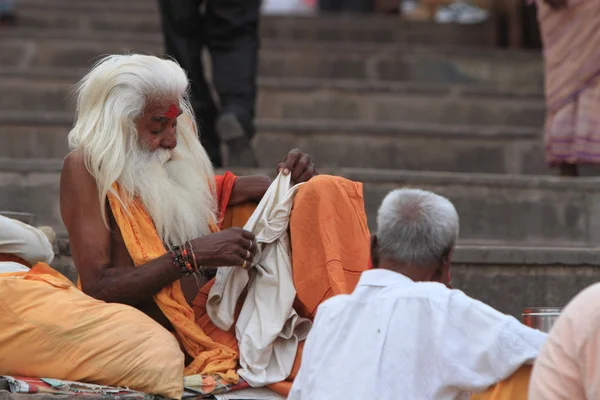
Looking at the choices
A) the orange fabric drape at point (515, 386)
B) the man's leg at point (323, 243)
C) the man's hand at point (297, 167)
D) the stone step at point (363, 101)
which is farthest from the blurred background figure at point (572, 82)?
the orange fabric drape at point (515, 386)

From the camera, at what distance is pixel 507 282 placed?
18.4 feet

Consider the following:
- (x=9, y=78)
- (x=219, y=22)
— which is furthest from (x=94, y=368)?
(x=9, y=78)

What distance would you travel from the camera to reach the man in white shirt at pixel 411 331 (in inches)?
139

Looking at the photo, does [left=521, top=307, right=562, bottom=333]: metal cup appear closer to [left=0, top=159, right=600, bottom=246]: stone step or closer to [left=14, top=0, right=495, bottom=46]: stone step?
[left=0, top=159, right=600, bottom=246]: stone step

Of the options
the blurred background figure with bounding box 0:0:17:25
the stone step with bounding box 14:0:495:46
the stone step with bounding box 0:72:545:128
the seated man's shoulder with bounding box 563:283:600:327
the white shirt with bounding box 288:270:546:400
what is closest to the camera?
the seated man's shoulder with bounding box 563:283:600:327

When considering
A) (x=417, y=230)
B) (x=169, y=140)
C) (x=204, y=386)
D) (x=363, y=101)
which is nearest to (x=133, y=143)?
(x=169, y=140)

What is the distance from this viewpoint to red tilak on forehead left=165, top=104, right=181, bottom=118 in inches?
192

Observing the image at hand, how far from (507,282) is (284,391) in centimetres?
145

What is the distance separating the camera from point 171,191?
488 cm

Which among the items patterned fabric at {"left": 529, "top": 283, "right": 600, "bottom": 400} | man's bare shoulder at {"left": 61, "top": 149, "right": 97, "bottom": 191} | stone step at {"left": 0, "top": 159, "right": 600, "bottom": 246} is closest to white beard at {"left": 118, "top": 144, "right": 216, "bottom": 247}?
man's bare shoulder at {"left": 61, "top": 149, "right": 97, "bottom": 191}

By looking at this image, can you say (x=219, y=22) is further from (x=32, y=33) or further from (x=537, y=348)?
(x=537, y=348)

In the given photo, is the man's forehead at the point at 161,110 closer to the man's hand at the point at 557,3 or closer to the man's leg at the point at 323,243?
the man's leg at the point at 323,243

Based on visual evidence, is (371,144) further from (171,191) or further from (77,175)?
(77,175)

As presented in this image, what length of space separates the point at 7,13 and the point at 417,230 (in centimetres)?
824
